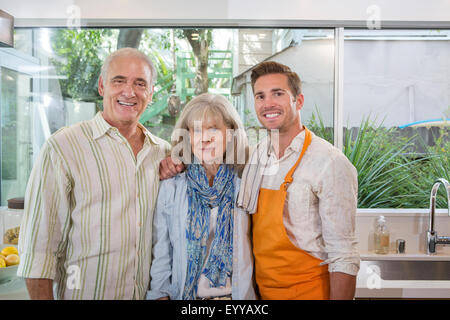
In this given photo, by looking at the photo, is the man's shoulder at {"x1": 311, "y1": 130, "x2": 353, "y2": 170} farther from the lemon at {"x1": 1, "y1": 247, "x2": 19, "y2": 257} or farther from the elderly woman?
the lemon at {"x1": 1, "y1": 247, "x2": 19, "y2": 257}

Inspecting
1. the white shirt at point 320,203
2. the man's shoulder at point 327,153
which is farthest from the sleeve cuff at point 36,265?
the man's shoulder at point 327,153

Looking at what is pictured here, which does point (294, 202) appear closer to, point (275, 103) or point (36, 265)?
point (275, 103)

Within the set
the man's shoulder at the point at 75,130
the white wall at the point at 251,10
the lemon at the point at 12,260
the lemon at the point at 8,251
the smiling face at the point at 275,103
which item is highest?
the white wall at the point at 251,10

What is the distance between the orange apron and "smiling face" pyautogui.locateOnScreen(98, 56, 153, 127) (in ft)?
1.20

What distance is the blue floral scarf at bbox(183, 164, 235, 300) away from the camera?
826 mm

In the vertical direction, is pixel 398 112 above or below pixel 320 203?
above

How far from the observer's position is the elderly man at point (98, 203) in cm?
79

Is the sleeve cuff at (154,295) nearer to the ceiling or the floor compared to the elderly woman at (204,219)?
nearer to the floor

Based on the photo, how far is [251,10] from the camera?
0.83 meters

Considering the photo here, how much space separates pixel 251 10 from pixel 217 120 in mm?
281

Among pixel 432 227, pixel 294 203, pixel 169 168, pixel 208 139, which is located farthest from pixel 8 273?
pixel 432 227

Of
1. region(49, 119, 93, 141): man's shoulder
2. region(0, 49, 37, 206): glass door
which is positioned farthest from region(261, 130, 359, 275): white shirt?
region(0, 49, 37, 206): glass door

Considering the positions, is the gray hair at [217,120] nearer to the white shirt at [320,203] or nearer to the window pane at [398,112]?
the white shirt at [320,203]
